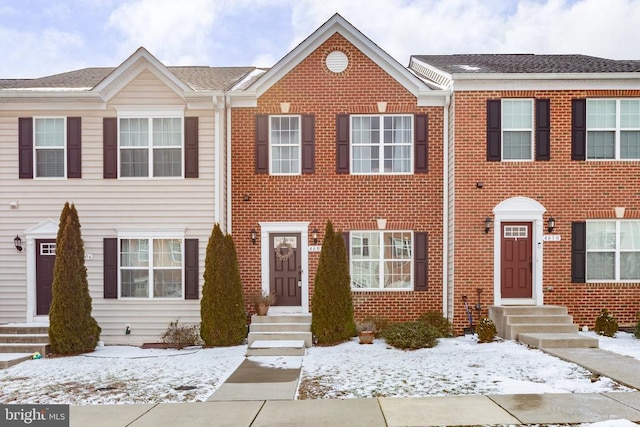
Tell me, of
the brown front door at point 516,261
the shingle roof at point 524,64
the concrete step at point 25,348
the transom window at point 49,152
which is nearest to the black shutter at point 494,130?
the shingle roof at point 524,64

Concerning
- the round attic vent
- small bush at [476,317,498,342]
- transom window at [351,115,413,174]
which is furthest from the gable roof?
small bush at [476,317,498,342]

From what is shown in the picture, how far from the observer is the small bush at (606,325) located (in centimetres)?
1178

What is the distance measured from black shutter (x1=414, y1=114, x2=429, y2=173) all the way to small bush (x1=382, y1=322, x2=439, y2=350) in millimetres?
3953

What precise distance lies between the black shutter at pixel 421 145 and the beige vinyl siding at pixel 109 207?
16.9 feet

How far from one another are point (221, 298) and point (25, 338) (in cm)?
460

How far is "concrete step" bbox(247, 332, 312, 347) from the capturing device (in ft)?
38.1

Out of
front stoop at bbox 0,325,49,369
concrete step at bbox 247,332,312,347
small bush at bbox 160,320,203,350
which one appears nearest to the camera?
front stoop at bbox 0,325,49,369

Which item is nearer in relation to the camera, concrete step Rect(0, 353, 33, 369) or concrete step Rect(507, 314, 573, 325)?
concrete step Rect(0, 353, 33, 369)

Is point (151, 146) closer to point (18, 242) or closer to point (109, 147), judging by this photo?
point (109, 147)

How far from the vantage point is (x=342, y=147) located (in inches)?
508

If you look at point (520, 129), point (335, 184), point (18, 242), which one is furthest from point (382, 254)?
point (18, 242)

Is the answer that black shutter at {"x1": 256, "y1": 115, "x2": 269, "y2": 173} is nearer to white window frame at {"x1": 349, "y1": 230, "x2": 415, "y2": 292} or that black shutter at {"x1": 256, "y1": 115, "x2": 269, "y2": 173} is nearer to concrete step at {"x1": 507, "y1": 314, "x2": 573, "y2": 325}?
white window frame at {"x1": 349, "y1": 230, "x2": 415, "y2": 292}

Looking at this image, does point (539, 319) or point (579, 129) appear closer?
point (539, 319)

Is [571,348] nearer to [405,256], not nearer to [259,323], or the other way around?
[405,256]
